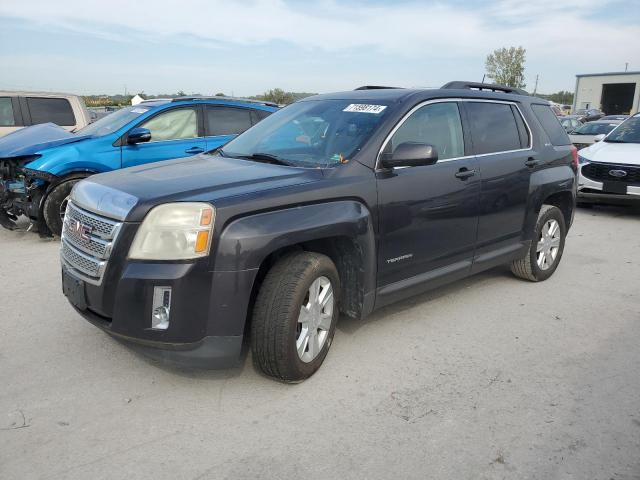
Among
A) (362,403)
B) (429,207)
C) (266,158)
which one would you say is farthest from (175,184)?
(429,207)

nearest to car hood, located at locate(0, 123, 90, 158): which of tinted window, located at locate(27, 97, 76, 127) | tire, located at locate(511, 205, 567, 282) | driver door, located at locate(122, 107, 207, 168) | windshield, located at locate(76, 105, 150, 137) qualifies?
windshield, located at locate(76, 105, 150, 137)

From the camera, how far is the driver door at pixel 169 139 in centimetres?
684

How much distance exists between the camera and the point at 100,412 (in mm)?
2951

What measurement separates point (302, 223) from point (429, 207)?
1179 mm

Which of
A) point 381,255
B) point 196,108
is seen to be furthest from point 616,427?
point 196,108

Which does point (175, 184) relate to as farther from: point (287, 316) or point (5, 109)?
point (5, 109)

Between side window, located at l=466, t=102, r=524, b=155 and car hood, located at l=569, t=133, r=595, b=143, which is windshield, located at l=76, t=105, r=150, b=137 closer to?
side window, located at l=466, t=102, r=524, b=155

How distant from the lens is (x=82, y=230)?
314 cm

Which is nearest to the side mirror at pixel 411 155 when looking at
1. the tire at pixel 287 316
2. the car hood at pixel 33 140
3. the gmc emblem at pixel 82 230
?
the tire at pixel 287 316

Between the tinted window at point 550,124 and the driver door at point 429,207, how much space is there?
145 centimetres

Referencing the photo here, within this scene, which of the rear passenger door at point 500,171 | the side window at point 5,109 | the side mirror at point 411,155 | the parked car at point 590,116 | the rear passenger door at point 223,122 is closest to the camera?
the side mirror at point 411,155

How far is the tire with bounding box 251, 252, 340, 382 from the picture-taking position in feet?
9.86

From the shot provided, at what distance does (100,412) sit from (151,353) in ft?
1.45

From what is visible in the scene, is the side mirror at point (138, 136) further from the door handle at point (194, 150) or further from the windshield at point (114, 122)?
the door handle at point (194, 150)
